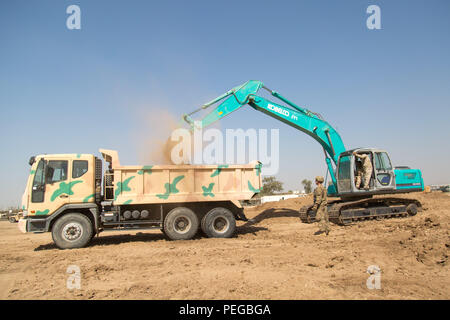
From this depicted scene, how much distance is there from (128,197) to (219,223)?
2.98 m

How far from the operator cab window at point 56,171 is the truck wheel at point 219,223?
4.48 metres

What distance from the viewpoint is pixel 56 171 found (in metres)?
9.10

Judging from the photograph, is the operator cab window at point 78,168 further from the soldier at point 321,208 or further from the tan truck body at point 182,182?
the soldier at point 321,208

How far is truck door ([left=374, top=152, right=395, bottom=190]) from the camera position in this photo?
1215 cm

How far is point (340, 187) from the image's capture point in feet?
41.3

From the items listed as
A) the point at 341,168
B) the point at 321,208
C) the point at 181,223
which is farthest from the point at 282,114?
the point at 181,223

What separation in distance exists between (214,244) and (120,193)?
3.23 meters

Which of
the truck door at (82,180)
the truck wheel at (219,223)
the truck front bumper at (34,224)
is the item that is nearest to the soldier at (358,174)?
the truck wheel at (219,223)

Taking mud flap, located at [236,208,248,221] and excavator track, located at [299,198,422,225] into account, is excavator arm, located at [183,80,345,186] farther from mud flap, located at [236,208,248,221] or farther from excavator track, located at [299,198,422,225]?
mud flap, located at [236,208,248,221]

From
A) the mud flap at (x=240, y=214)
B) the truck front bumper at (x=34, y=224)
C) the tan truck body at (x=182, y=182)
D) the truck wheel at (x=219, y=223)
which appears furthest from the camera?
the mud flap at (x=240, y=214)

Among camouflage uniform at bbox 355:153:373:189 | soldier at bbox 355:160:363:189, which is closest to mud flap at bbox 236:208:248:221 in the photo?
soldier at bbox 355:160:363:189

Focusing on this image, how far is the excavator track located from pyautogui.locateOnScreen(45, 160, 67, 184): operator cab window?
9107 mm

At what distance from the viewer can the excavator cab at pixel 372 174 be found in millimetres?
12055

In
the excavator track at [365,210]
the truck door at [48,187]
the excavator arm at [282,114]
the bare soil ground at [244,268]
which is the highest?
Answer: the excavator arm at [282,114]
